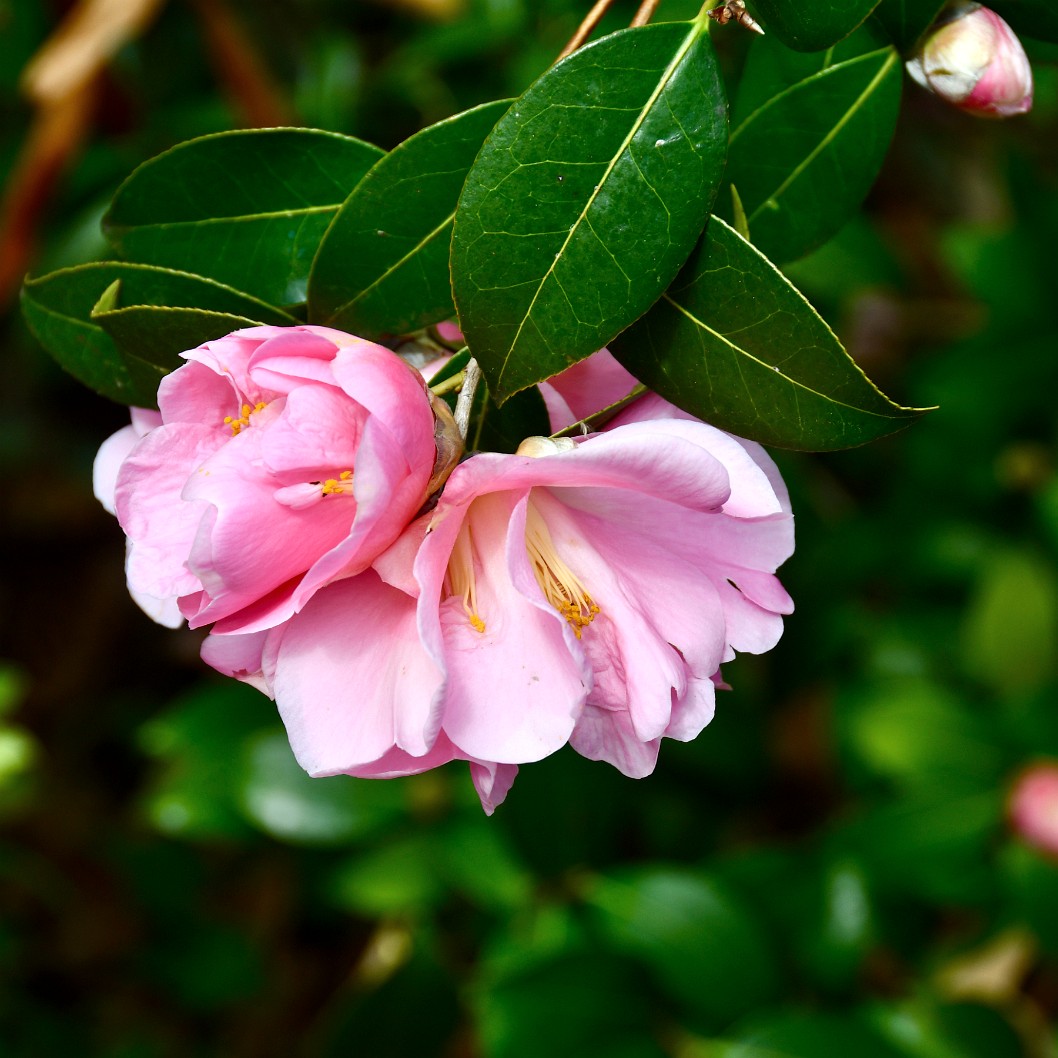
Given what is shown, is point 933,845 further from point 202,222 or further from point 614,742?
point 202,222

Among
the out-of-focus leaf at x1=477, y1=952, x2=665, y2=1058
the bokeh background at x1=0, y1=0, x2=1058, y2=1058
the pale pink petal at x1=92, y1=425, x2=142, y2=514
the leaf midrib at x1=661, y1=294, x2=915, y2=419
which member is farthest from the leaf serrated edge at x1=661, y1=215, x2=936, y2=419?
the out-of-focus leaf at x1=477, y1=952, x2=665, y2=1058

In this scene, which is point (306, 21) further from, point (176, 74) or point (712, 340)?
point (712, 340)

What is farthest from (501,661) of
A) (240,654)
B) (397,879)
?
(397,879)

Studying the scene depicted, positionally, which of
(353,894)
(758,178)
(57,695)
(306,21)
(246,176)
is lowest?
(57,695)

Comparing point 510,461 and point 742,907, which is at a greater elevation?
point 510,461

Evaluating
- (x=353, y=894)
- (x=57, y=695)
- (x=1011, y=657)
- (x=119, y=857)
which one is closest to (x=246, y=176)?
(x=353, y=894)
